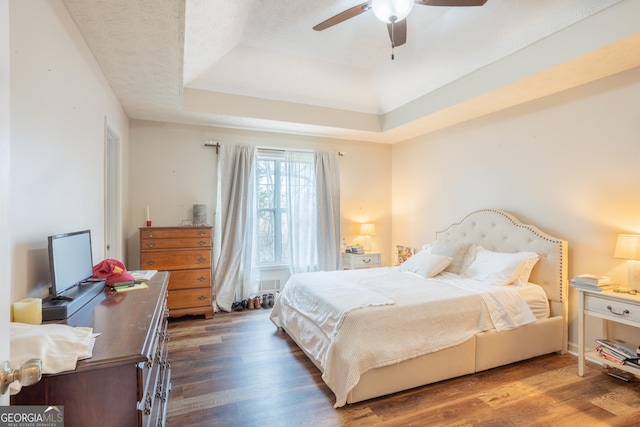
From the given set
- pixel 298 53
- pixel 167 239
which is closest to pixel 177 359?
pixel 167 239

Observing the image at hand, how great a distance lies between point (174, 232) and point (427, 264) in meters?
2.93

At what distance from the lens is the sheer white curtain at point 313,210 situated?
4.82m

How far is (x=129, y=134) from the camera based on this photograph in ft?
13.3

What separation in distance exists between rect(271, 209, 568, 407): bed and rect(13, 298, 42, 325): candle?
166 cm

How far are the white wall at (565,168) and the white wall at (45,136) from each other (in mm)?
3821

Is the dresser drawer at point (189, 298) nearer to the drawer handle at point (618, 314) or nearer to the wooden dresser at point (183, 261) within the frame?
the wooden dresser at point (183, 261)

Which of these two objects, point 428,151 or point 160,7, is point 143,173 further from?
point 428,151

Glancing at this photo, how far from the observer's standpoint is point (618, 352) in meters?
2.43

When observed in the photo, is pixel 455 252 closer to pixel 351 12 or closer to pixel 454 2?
pixel 454 2

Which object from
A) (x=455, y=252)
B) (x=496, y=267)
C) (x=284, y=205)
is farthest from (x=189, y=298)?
(x=496, y=267)

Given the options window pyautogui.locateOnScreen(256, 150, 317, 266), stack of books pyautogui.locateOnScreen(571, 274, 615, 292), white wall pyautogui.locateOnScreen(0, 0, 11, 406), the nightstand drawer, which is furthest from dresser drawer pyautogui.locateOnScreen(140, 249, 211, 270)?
stack of books pyautogui.locateOnScreen(571, 274, 615, 292)

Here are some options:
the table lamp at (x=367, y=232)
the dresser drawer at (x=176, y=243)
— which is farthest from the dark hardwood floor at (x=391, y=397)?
the table lamp at (x=367, y=232)

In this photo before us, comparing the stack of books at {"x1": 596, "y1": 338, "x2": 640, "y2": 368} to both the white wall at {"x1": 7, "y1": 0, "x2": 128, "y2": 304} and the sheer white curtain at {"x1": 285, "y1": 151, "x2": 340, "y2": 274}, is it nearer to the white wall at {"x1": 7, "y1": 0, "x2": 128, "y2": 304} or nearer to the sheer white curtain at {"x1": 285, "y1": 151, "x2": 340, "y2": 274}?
the sheer white curtain at {"x1": 285, "y1": 151, "x2": 340, "y2": 274}

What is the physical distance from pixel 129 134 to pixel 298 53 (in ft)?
7.67
